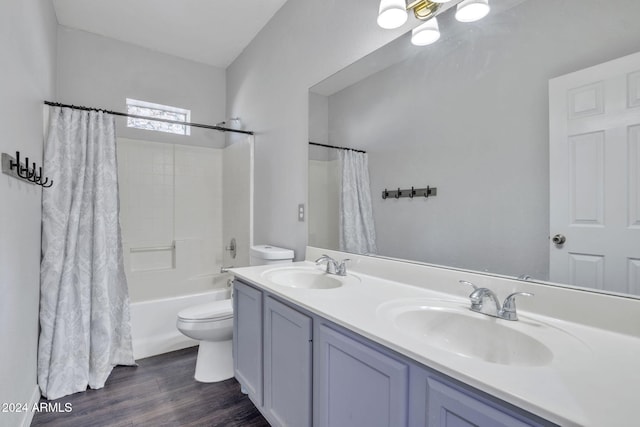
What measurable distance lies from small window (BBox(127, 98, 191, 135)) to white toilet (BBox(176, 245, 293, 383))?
1.82 metres

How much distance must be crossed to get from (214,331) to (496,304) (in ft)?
5.79

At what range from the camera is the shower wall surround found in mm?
2859

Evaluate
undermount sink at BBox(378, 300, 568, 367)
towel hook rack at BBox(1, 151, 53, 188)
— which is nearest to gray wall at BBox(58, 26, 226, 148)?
towel hook rack at BBox(1, 151, 53, 188)

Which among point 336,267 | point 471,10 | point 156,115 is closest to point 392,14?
point 471,10

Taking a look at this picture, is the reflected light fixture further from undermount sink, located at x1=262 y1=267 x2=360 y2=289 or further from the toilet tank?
the toilet tank

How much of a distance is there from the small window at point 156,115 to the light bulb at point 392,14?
7.66 feet

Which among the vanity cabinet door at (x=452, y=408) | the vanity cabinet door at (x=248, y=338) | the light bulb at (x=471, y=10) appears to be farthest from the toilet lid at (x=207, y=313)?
the light bulb at (x=471, y=10)

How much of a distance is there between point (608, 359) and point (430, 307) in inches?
18.2

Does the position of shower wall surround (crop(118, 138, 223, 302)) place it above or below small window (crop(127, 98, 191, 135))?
A: below

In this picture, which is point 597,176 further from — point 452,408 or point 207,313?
point 207,313

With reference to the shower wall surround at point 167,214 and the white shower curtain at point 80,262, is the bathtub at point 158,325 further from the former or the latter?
the shower wall surround at point 167,214

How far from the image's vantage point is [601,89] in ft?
2.92

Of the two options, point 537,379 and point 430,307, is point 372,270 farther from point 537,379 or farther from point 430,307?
point 537,379

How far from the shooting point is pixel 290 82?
2.25 m
